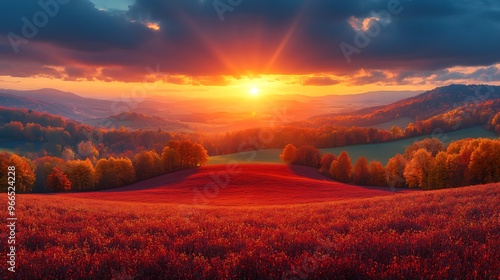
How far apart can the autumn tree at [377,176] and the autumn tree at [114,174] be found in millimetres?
54587

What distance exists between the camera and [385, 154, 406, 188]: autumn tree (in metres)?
75.5

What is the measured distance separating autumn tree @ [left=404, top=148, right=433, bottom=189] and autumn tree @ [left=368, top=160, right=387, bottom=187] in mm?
9787

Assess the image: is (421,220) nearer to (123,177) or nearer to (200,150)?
(123,177)

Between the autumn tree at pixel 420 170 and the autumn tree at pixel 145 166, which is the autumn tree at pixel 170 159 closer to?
the autumn tree at pixel 145 166

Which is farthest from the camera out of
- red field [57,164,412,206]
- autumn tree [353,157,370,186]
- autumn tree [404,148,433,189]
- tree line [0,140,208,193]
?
autumn tree [353,157,370,186]

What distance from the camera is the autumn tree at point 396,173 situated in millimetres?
75481

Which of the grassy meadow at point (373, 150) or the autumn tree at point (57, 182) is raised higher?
the grassy meadow at point (373, 150)

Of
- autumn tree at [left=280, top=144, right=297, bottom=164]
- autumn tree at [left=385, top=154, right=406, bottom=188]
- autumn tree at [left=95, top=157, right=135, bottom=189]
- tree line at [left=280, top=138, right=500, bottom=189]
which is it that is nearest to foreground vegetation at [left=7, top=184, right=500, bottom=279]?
tree line at [left=280, top=138, right=500, bottom=189]

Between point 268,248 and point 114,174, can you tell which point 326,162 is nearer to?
point 114,174

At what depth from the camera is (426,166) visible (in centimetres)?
6359

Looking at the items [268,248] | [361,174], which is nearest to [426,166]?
[361,174]

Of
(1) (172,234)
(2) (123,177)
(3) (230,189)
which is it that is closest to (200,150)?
(2) (123,177)

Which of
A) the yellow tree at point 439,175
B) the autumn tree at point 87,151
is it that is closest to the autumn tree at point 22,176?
the autumn tree at point 87,151

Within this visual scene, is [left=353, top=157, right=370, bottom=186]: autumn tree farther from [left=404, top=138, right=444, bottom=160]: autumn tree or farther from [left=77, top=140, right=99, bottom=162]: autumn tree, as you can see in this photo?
[left=77, top=140, right=99, bottom=162]: autumn tree
